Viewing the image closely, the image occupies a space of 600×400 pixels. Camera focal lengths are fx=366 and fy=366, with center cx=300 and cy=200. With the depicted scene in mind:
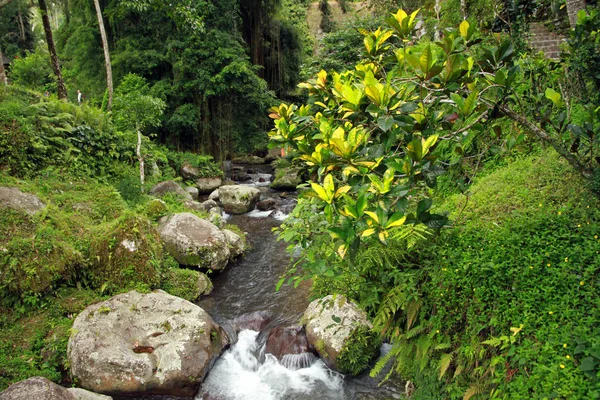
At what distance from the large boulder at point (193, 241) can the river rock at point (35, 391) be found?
449cm

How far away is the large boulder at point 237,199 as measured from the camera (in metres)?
14.1

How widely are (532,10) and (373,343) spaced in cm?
865

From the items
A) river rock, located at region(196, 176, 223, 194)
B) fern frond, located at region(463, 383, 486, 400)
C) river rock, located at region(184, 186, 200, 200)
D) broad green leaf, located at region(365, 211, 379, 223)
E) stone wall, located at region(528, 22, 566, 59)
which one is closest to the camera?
broad green leaf, located at region(365, 211, 379, 223)

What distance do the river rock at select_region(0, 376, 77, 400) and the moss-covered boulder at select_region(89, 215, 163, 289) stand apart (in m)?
2.79

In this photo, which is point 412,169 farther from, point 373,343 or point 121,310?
point 121,310

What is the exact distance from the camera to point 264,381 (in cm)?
584

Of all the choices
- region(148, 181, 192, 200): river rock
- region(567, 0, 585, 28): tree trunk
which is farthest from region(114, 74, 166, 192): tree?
region(567, 0, 585, 28): tree trunk

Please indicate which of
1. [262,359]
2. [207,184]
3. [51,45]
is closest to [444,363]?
[262,359]

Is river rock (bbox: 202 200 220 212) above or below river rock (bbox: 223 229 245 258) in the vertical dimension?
above

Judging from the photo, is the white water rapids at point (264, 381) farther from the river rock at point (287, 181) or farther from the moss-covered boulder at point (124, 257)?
the river rock at point (287, 181)

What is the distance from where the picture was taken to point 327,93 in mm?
3670

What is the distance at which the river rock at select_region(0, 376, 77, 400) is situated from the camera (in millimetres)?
4156

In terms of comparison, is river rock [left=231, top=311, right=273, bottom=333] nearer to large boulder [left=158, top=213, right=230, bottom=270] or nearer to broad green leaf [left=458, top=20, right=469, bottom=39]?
large boulder [left=158, top=213, right=230, bottom=270]

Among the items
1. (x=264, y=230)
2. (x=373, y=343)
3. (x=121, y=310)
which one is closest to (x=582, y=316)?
(x=373, y=343)
